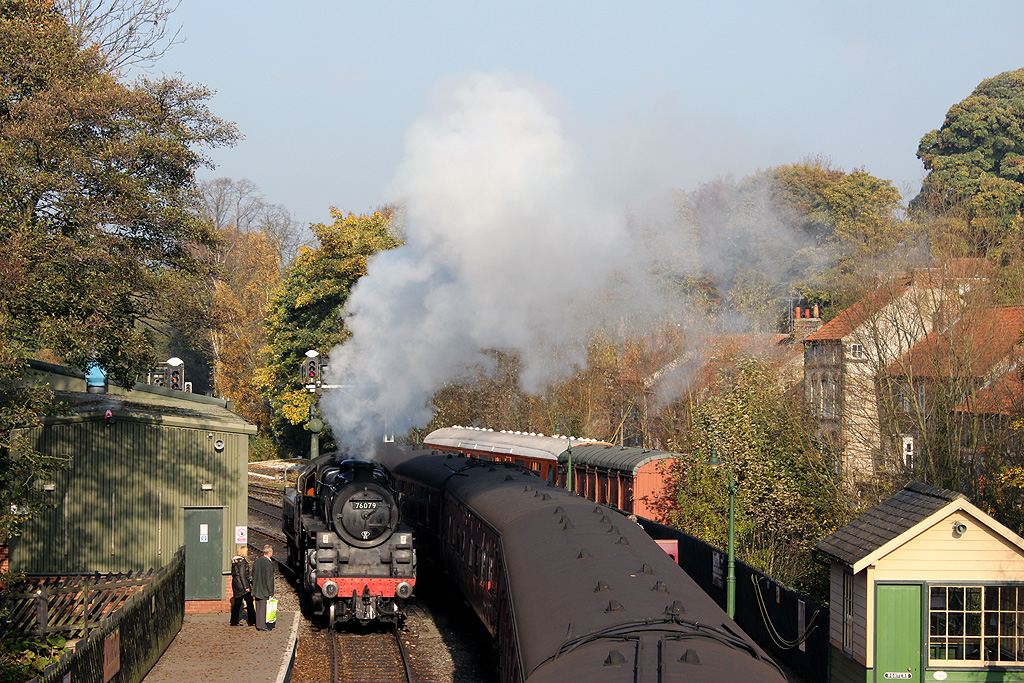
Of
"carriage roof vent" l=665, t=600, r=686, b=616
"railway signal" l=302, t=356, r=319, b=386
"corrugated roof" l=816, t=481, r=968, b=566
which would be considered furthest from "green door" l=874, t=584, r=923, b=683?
"railway signal" l=302, t=356, r=319, b=386

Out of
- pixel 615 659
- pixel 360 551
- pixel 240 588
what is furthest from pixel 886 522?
pixel 240 588

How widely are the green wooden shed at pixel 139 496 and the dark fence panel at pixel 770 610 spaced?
33.8ft

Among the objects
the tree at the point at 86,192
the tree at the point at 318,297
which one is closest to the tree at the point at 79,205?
the tree at the point at 86,192

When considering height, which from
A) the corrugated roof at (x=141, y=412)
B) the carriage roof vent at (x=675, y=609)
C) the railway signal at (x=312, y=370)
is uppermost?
the railway signal at (x=312, y=370)

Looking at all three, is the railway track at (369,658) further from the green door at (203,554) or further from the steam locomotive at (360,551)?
the green door at (203,554)

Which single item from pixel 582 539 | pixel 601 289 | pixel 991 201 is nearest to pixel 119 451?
pixel 582 539

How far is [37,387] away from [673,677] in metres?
12.8

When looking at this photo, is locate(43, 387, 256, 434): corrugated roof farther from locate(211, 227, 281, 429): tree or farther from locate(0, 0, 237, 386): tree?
locate(211, 227, 281, 429): tree

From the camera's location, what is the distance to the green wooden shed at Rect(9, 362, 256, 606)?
19.5 m

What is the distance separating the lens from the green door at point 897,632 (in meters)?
14.0

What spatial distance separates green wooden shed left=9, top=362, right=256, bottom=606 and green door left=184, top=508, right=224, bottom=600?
0.02m

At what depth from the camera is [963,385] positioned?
26.4 meters

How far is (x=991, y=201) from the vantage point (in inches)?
2280

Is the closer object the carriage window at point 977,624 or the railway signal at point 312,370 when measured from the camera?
the carriage window at point 977,624
